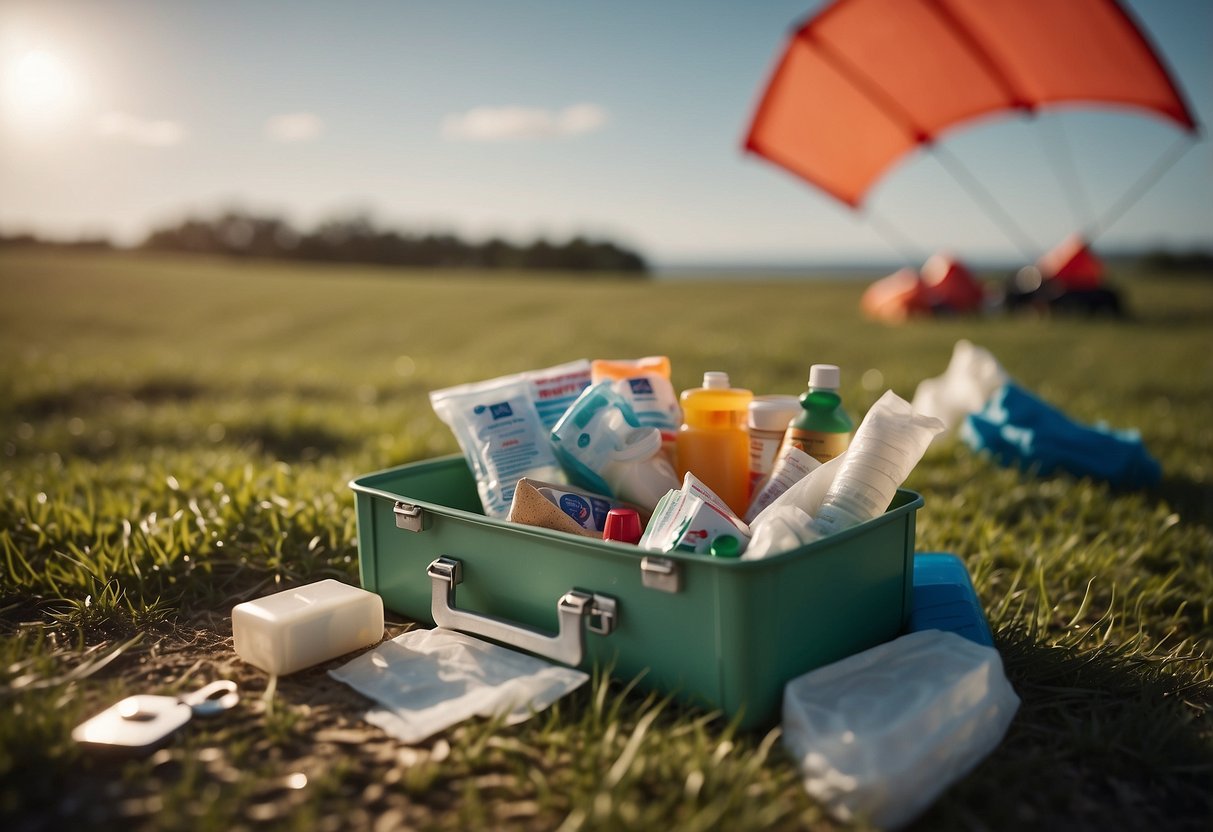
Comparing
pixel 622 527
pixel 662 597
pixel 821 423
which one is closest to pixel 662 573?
pixel 662 597

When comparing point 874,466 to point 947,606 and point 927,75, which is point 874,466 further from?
point 927,75

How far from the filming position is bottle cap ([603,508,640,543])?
5.68ft

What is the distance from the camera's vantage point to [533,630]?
1717 mm

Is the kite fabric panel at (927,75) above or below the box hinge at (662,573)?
above

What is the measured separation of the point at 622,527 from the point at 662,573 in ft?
0.90

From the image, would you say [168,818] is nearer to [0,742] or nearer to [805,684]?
[0,742]

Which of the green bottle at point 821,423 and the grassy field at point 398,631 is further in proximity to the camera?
the green bottle at point 821,423

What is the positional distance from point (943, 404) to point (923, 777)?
265 cm

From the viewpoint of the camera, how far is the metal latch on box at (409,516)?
1.87 metres

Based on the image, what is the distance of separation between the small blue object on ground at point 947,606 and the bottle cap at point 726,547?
53 cm

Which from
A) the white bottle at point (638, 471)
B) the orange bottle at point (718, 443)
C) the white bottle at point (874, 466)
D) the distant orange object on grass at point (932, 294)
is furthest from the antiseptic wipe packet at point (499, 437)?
the distant orange object on grass at point (932, 294)

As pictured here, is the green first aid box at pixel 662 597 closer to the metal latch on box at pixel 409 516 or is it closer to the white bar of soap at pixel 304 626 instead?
the metal latch on box at pixel 409 516

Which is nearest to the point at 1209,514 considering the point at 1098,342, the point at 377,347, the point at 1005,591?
the point at 1005,591

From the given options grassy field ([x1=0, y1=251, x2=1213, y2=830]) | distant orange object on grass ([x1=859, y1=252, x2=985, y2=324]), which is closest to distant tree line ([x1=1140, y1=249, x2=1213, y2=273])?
distant orange object on grass ([x1=859, y1=252, x2=985, y2=324])
